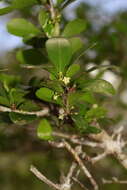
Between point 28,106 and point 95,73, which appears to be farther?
point 95,73

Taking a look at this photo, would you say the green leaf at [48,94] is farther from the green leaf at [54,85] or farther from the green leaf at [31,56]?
the green leaf at [31,56]

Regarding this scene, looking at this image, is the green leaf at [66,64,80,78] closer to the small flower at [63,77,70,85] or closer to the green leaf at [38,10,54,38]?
the small flower at [63,77,70,85]

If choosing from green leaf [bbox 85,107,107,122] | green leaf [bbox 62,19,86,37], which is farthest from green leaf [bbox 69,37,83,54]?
green leaf [bbox 85,107,107,122]

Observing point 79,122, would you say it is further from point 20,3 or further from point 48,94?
point 20,3

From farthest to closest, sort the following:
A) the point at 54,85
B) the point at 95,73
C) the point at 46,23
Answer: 1. the point at 95,73
2. the point at 46,23
3. the point at 54,85

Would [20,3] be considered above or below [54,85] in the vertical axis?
above

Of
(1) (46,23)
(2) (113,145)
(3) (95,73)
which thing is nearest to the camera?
(1) (46,23)

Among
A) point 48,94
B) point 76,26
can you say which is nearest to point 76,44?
point 76,26
